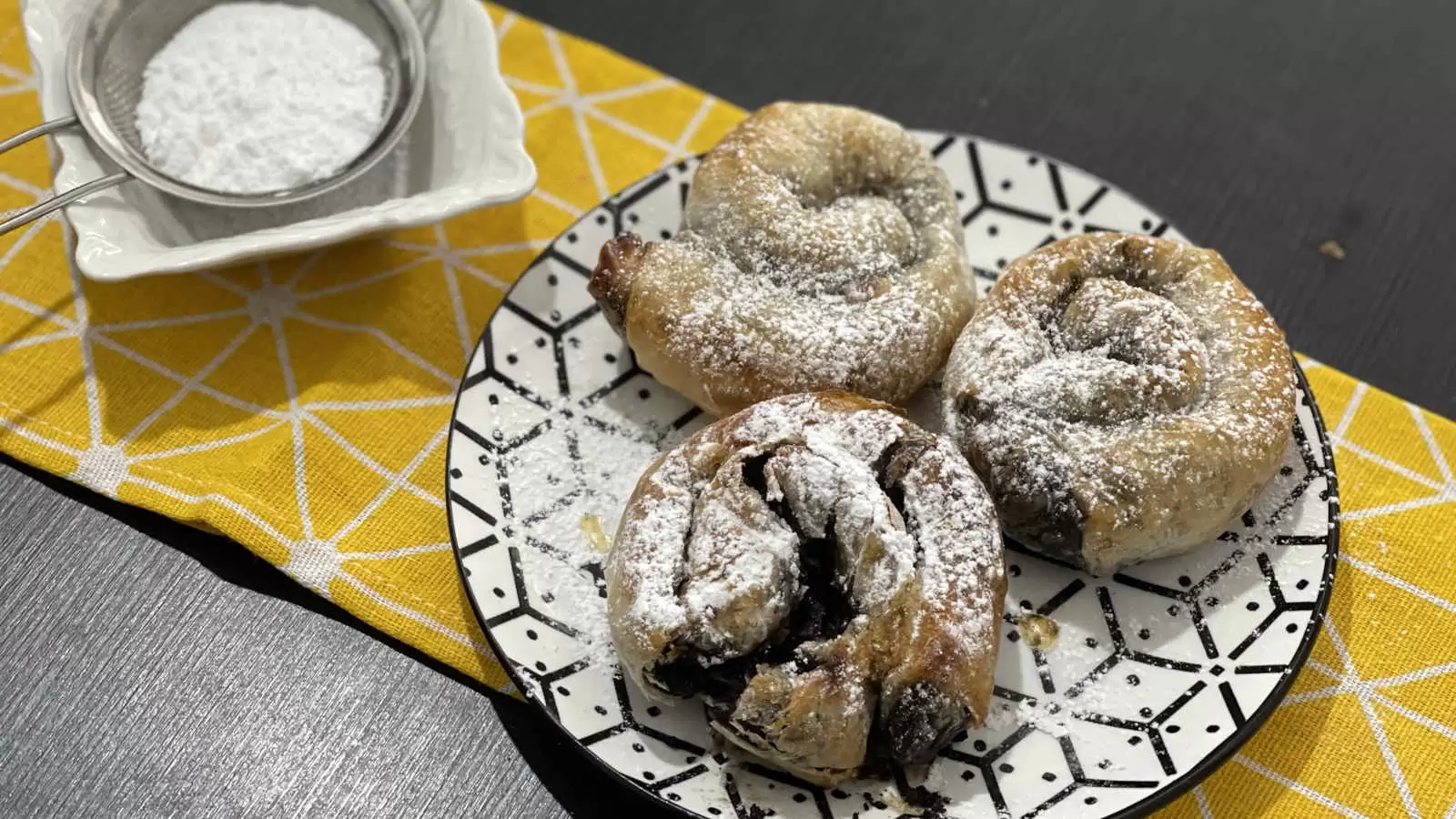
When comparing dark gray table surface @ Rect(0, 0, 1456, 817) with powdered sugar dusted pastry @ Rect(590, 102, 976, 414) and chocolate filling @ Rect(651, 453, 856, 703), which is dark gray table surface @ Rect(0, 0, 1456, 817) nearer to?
chocolate filling @ Rect(651, 453, 856, 703)

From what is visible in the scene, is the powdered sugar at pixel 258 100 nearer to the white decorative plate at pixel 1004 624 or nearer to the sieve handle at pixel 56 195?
the sieve handle at pixel 56 195

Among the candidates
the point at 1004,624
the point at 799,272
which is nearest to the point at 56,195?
the point at 799,272

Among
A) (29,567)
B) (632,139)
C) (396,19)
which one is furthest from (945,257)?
(29,567)

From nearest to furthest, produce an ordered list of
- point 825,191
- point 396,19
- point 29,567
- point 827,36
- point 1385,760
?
point 1385,760
point 29,567
point 825,191
point 396,19
point 827,36

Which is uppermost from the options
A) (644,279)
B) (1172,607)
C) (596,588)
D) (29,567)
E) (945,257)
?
(945,257)

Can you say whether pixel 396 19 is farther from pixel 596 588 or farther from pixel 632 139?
pixel 596 588

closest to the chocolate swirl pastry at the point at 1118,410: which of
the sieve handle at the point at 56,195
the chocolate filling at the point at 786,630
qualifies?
the chocolate filling at the point at 786,630

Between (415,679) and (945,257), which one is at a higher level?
(945,257)

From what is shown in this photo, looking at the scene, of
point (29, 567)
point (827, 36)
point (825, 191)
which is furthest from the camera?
point (827, 36)

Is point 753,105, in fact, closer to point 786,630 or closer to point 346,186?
point 346,186
